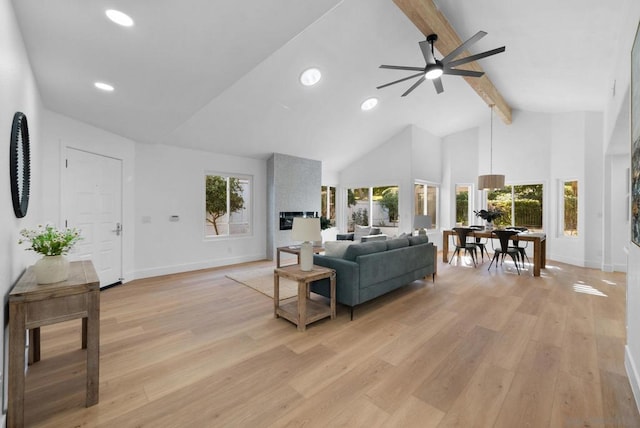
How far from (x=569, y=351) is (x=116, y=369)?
3.89 m

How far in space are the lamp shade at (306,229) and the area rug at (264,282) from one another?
4.24 feet

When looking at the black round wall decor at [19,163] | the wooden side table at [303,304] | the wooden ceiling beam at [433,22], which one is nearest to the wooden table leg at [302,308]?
the wooden side table at [303,304]

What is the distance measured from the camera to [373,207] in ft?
28.5

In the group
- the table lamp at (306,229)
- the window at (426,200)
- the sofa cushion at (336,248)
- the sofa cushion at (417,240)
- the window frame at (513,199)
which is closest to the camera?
the table lamp at (306,229)

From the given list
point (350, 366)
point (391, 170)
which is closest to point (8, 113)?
point (350, 366)

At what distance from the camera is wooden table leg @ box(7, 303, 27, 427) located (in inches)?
62.5

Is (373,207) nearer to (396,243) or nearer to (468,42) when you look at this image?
(396,243)

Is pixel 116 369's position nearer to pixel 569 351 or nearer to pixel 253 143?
pixel 569 351

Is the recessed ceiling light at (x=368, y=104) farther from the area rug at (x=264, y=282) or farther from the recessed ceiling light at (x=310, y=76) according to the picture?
the area rug at (x=264, y=282)

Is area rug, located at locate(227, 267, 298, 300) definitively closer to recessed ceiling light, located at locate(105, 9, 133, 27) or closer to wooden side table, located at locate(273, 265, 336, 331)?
wooden side table, located at locate(273, 265, 336, 331)

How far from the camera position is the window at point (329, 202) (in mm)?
9195

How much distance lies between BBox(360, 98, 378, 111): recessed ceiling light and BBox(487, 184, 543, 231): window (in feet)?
14.4

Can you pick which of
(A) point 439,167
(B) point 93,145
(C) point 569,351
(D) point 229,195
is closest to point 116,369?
(B) point 93,145

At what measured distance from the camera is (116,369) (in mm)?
2254
